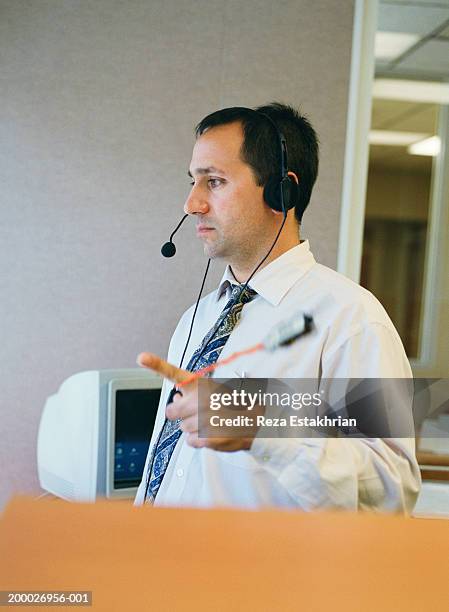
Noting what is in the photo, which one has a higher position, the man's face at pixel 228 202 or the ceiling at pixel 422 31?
the ceiling at pixel 422 31

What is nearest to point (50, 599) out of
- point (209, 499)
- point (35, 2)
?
point (209, 499)

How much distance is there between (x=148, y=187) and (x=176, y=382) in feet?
2.70

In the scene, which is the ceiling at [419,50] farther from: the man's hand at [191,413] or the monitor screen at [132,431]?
the man's hand at [191,413]

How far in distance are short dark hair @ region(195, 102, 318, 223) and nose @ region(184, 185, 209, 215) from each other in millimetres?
86

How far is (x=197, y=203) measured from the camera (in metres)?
1.05

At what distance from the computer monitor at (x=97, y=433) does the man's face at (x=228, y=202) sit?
20.0 inches

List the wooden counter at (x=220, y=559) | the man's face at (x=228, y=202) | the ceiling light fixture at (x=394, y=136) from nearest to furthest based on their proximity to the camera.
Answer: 1. the wooden counter at (x=220, y=559)
2. the man's face at (x=228, y=202)
3. the ceiling light fixture at (x=394, y=136)

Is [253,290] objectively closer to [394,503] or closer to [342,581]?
[394,503]

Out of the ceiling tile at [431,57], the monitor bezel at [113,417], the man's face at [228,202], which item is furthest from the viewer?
the ceiling tile at [431,57]

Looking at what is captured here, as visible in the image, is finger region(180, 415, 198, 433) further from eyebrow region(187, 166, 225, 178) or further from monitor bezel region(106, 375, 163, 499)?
monitor bezel region(106, 375, 163, 499)

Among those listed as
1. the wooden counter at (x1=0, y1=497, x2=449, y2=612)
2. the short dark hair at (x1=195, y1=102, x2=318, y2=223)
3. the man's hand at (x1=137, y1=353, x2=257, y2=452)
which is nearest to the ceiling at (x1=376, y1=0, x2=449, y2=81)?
the short dark hair at (x1=195, y1=102, x2=318, y2=223)

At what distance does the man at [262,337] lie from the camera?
80 cm

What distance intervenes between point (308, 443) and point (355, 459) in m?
0.06

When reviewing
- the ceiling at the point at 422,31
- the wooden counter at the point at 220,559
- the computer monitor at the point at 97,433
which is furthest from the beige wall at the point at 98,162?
the wooden counter at the point at 220,559
